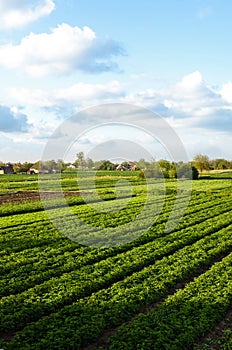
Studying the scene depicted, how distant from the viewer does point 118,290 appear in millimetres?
11781

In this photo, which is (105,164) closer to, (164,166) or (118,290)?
(164,166)

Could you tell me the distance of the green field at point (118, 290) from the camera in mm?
9078

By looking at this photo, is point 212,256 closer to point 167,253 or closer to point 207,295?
point 167,253

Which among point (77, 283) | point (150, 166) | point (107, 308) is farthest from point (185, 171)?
point (107, 308)

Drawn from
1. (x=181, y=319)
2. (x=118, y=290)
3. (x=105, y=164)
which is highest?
(x=105, y=164)

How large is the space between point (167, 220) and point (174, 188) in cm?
2279

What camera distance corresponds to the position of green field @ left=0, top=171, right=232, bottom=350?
9078 millimetres

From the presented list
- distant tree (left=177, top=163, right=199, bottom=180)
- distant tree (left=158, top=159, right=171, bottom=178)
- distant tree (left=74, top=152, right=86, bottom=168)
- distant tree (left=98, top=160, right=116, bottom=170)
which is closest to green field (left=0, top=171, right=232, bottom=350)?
distant tree (left=74, top=152, right=86, bottom=168)

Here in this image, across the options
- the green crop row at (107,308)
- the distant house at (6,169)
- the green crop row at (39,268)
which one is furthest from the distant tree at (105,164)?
the distant house at (6,169)

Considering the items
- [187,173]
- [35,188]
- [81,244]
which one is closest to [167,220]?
[81,244]

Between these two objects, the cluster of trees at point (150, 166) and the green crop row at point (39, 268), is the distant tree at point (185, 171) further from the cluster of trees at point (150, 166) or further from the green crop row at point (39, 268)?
the green crop row at point (39, 268)

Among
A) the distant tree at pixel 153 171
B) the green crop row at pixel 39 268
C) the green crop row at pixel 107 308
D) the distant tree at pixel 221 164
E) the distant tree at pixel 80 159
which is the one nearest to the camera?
the green crop row at pixel 107 308

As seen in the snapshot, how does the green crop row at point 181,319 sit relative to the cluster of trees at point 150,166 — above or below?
below

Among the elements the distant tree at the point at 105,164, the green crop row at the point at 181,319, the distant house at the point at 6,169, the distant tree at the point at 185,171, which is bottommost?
the green crop row at the point at 181,319
